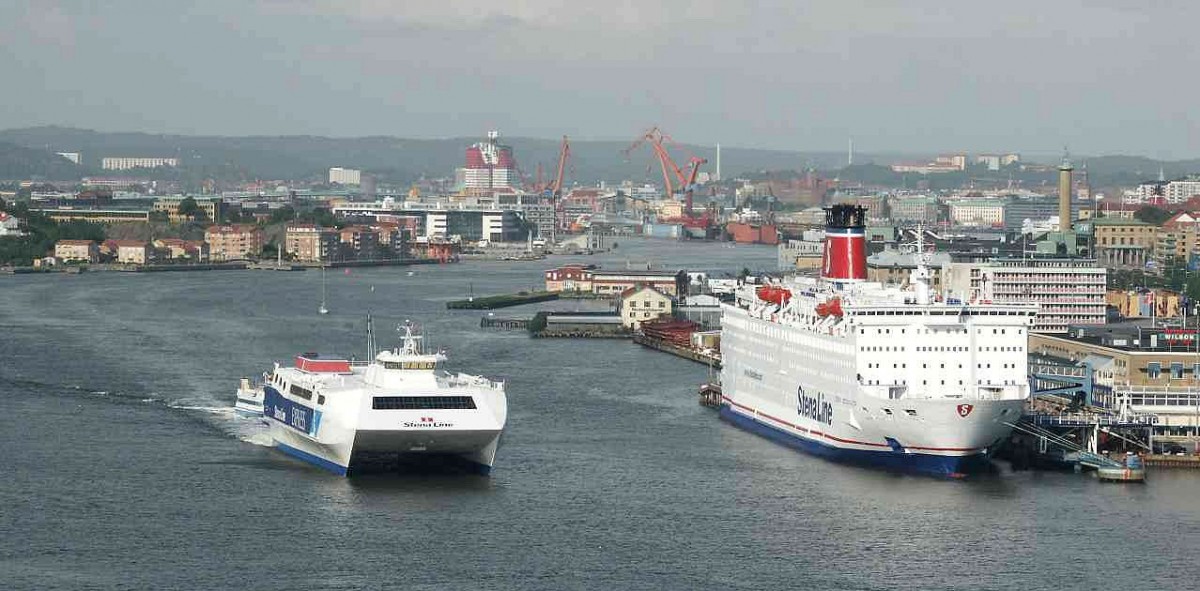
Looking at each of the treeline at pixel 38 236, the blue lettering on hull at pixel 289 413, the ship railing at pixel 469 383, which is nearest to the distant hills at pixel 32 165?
the treeline at pixel 38 236

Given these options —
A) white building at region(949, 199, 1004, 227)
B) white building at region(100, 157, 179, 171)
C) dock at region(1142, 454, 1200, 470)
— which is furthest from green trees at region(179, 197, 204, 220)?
white building at region(100, 157, 179, 171)

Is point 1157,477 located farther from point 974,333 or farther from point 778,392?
point 778,392

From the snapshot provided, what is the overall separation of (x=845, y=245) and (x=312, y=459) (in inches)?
212

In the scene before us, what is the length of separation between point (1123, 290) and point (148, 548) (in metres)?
19.8

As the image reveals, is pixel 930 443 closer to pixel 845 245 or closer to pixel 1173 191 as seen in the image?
pixel 845 245

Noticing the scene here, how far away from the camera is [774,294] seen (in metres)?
18.3

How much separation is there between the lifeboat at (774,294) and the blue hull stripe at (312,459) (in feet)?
14.6

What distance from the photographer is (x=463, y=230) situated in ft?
211

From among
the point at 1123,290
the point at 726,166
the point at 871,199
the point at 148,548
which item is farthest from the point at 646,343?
the point at 726,166

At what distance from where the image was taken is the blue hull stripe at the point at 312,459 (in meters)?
14.9

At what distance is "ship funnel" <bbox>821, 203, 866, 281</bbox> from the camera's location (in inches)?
721

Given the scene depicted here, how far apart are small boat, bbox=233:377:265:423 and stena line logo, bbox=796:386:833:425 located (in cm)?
430

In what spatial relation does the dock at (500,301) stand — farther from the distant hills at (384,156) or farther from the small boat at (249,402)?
the distant hills at (384,156)

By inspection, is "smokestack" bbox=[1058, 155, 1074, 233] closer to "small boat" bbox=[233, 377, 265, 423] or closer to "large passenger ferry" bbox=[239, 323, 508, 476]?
"small boat" bbox=[233, 377, 265, 423]
